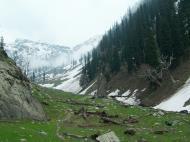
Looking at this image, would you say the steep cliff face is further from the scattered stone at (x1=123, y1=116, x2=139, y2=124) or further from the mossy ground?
the scattered stone at (x1=123, y1=116, x2=139, y2=124)

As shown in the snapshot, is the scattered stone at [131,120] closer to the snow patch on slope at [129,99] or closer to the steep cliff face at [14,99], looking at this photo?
the steep cliff face at [14,99]

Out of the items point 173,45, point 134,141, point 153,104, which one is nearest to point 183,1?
point 173,45

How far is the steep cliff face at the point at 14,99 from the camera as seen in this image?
39.2 metres

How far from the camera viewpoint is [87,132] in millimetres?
37594

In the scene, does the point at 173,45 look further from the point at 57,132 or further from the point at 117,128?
the point at 57,132

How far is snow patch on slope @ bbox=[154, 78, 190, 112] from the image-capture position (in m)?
72.6

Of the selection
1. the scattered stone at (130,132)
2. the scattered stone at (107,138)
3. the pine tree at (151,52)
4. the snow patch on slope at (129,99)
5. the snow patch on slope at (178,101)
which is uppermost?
the pine tree at (151,52)

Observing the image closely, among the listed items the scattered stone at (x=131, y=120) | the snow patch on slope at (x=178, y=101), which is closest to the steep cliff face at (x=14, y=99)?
the scattered stone at (x=131, y=120)

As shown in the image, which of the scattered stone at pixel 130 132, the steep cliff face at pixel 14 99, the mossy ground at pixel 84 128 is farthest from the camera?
the steep cliff face at pixel 14 99

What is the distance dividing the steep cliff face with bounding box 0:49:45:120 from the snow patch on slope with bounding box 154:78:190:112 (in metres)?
31.8

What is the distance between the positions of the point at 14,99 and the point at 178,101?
41441 millimetres

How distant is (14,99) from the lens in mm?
40844

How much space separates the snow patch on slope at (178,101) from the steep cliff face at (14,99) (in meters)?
31.8

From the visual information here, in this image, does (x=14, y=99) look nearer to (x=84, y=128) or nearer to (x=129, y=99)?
(x=84, y=128)
